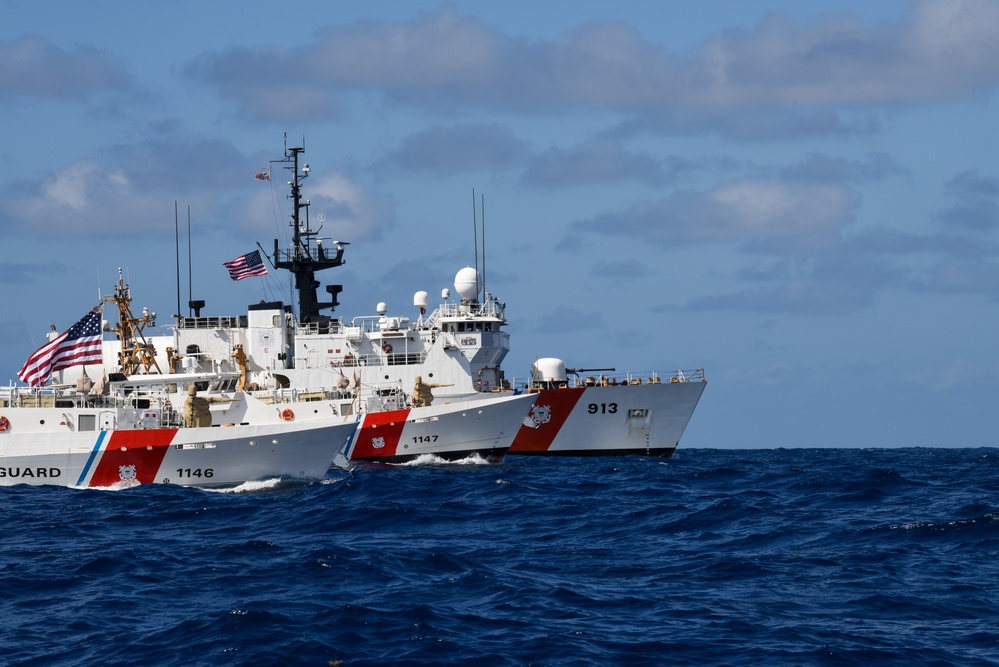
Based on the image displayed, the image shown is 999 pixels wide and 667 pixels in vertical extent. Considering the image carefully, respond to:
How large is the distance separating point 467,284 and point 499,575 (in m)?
28.1

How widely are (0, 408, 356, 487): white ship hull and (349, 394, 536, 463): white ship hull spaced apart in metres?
6.90

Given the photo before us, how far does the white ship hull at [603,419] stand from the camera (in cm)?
4562

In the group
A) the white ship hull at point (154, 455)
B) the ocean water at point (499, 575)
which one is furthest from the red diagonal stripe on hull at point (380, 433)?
the ocean water at point (499, 575)

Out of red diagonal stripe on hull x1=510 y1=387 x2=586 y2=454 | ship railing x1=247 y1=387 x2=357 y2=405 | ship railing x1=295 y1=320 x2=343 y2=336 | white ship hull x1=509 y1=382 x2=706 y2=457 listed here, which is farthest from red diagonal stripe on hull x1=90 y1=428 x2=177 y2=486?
white ship hull x1=509 y1=382 x2=706 y2=457

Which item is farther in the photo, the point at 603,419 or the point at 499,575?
the point at 603,419

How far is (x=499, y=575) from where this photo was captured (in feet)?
64.1

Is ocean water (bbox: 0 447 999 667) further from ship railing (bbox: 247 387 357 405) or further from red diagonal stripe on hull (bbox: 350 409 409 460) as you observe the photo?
ship railing (bbox: 247 387 357 405)

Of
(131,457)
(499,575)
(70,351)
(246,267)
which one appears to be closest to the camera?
(499,575)

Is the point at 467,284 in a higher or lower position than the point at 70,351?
higher

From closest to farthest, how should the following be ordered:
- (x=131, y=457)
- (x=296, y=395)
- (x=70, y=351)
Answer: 1. (x=131, y=457)
2. (x=70, y=351)
3. (x=296, y=395)

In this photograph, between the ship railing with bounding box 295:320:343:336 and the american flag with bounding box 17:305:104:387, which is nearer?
the american flag with bounding box 17:305:104:387

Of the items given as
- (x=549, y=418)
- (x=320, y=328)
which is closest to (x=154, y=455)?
(x=320, y=328)

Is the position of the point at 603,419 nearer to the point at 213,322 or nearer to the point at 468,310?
the point at 468,310

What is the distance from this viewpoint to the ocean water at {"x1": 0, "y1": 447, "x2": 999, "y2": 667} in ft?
50.3
